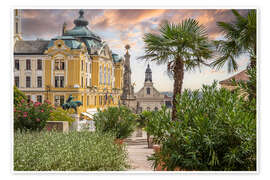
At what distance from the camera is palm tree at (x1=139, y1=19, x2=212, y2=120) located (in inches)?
197

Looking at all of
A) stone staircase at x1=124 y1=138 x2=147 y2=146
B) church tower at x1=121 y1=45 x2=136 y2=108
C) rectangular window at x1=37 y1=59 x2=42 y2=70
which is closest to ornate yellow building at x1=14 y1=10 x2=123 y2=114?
rectangular window at x1=37 y1=59 x2=42 y2=70

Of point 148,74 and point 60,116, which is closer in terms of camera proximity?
point 148,74

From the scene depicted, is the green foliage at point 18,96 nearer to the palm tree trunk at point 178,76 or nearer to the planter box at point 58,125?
the planter box at point 58,125

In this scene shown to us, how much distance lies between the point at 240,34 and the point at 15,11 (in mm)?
3801

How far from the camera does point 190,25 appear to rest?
5.02 meters

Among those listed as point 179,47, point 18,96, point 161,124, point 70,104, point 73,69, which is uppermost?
point 179,47

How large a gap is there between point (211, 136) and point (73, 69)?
9.83 feet

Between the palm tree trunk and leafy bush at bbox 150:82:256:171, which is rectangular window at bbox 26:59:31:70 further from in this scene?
leafy bush at bbox 150:82:256:171

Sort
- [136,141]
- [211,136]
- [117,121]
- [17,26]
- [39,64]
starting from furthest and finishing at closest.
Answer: [117,121], [136,141], [39,64], [17,26], [211,136]

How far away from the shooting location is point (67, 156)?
4.30 metres

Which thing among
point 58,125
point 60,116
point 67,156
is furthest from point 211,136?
point 58,125

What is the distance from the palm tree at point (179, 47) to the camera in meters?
5.00

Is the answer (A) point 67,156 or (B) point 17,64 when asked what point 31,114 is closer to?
(B) point 17,64
